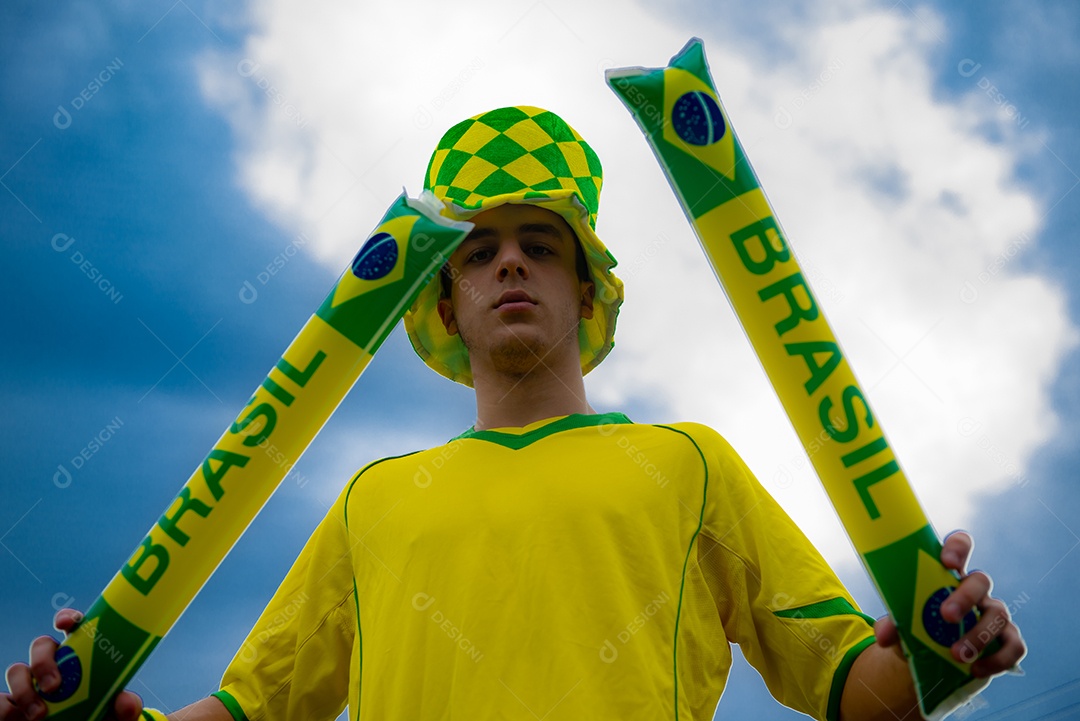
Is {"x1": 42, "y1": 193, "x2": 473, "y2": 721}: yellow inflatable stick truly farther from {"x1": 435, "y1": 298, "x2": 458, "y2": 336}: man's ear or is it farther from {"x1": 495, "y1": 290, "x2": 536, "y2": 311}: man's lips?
{"x1": 435, "y1": 298, "x2": 458, "y2": 336}: man's ear

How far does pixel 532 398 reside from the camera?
338cm

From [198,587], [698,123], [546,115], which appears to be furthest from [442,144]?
[198,587]

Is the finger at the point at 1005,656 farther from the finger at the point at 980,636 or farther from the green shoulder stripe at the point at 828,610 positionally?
the green shoulder stripe at the point at 828,610

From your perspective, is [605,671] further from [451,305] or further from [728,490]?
[451,305]

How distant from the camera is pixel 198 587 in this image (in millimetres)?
2793

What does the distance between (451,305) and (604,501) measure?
123 centimetres

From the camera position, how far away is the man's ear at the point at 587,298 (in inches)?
144

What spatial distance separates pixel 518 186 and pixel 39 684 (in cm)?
233

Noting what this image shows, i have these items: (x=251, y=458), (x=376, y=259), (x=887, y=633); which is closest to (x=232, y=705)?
(x=251, y=458)

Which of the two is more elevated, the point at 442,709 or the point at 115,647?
the point at 442,709

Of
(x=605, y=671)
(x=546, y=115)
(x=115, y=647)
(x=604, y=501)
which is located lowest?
(x=115, y=647)

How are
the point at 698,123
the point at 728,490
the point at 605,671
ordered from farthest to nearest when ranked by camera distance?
the point at 728,490, the point at 698,123, the point at 605,671

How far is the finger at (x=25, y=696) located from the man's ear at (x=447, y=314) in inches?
75.2

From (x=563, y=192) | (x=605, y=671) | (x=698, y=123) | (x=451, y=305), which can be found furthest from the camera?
(x=451, y=305)
